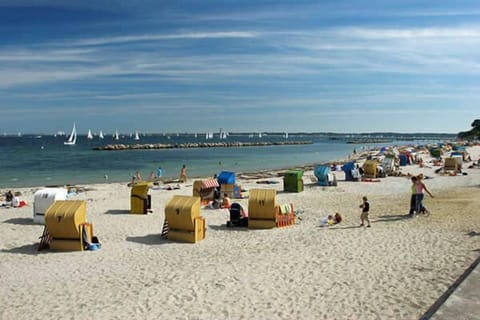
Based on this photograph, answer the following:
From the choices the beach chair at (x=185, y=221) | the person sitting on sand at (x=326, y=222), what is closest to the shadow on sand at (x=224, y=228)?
the beach chair at (x=185, y=221)

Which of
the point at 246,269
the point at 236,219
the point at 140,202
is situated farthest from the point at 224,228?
the point at 246,269

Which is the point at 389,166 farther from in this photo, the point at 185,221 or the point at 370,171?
the point at 185,221

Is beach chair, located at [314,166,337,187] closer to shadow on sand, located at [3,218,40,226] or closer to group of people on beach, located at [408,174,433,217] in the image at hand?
group of people on beach, located at [408,174,433,217]

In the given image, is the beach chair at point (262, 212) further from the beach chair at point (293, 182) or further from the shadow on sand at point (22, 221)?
the beach chair at point (293, 182)

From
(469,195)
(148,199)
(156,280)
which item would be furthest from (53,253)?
(469,195)

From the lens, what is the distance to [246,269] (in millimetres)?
9727

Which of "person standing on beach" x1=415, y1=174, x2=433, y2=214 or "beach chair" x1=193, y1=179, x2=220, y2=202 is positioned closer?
"person standing on beach" x1=415, y1=174, x2=433, y2=214

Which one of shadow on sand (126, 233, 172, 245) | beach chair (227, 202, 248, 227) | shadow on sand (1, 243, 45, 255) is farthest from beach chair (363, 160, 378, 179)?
shadow on sand (1, 243, 45, 255)

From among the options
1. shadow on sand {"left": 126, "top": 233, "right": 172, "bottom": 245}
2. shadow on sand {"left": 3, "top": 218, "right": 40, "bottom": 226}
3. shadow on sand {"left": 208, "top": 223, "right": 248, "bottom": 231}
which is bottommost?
shadow on sand {"left": 3, "top": 218, "right": 40, "bottom": 226}

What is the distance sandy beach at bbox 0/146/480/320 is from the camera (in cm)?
755

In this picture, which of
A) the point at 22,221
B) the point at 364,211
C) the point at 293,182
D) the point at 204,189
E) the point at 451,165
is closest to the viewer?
the point at 364,211

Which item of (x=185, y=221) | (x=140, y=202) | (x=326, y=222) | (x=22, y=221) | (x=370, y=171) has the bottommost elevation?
(x=22, y=221)

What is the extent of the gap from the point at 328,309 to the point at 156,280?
11.7 ft

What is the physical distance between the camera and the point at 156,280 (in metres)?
9.12
